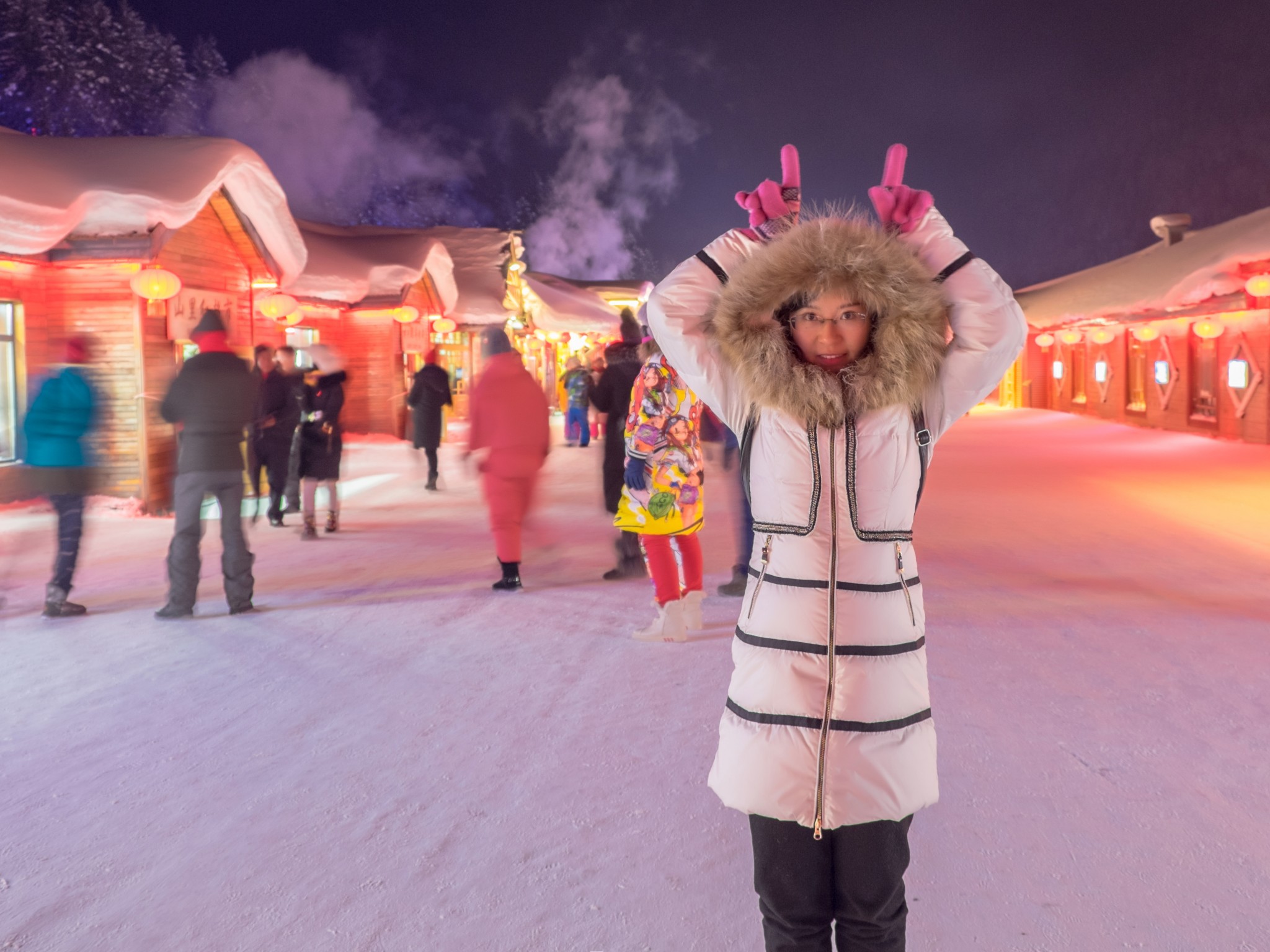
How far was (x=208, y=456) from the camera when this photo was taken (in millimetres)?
5570

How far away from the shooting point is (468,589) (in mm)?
6445

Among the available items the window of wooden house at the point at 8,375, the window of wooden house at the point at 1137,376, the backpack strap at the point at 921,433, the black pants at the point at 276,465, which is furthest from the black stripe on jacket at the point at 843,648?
the window of wooden house at the point at 1137,376

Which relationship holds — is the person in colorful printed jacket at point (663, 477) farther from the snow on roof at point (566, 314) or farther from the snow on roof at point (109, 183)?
the snow on roof at point (566, 314)

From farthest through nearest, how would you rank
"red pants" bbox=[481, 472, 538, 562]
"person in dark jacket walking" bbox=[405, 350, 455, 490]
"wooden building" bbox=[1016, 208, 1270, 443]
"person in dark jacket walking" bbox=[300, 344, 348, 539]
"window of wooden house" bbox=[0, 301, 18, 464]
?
"wooden building" bbox=[1016, 208, 1270, 443] < "person in dark jacket walking" bbox=[405, 350, 455, 490] < "window of wooden house" bbox=[0, 301, 18, 464] < "person in dark jacket walking" bbox=[300, 344, 348, 539] < "red pants" bbox=[481, 472, 538, 562]

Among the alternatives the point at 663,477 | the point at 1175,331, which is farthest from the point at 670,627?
the point at 1175,331

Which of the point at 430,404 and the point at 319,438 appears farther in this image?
the point at 430,404

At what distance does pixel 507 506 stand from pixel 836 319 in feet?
14.8

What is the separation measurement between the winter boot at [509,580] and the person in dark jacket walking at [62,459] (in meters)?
2.46

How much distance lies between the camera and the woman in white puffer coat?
190 centimetres

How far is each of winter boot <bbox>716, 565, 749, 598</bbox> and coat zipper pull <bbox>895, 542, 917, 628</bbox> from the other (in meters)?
4.20

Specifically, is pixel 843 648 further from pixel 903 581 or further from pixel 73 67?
pixel 73 67

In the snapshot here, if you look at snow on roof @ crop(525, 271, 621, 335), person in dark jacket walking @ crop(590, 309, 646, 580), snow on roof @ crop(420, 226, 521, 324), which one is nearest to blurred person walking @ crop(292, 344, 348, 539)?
person in dark jacket walking @ crop(590, 309, 646, 580)

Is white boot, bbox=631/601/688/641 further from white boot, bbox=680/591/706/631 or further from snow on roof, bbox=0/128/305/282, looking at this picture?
snow on roof, bbox=0/128/305/282

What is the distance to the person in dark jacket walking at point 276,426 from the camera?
8727mm
